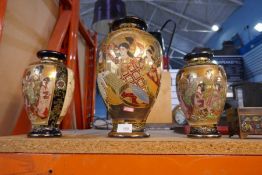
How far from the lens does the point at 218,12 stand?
5484 mm

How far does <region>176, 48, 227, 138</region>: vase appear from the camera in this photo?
0.66 meters

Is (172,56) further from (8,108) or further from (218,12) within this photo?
(8,108)

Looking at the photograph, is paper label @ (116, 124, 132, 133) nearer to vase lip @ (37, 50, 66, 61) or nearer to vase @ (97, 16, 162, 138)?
vase @ (97, 16, 162, 138)

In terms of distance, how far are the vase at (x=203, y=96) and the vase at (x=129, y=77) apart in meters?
Answer: 0.09

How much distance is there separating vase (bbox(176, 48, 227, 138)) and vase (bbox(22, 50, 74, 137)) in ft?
1.14

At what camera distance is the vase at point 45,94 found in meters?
0.68

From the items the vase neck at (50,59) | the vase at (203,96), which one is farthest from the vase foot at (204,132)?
the vase neck at (50,59)

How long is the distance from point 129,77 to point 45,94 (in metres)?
0.23

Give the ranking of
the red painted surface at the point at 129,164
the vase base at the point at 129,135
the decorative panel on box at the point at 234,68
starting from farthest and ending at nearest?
the decorative panel on box at the point at 234,68
the vase base at the point at 129,135
the red painted surface at the point at 129,164

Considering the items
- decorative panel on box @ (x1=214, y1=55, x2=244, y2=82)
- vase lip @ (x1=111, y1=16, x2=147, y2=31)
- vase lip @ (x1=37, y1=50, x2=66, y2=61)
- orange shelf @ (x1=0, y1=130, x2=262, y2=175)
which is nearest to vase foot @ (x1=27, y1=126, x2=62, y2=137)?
orange shelf @ (x1=0, y1=130, x2=262, y2=175)

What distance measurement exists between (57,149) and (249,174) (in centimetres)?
42

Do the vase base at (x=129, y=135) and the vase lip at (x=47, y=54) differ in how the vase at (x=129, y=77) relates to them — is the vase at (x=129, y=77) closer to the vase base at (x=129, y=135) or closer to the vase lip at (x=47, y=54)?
the vase base at (x=129, y=135)

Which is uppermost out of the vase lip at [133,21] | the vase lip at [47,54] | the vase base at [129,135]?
the vase lip at [133,21]

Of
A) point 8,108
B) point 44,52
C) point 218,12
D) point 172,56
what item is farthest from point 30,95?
point 172,56
